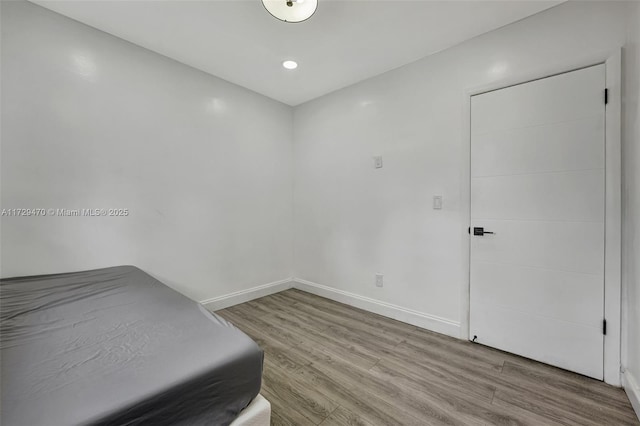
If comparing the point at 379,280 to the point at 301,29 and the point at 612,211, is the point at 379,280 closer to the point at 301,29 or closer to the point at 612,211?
the point at 612,211

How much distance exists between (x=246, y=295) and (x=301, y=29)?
287cm

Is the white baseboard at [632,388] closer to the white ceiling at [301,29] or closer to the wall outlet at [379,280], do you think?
the wall outlet at [379,280]

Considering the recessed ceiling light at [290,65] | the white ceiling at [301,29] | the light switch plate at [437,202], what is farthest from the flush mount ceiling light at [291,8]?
the light switch plate at [437,202]

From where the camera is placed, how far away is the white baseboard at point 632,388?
1474 mm

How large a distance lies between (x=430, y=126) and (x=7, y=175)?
3.38 metres

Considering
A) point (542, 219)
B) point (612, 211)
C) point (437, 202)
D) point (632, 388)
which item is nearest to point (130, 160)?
point (437, 202)

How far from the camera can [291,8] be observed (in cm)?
176

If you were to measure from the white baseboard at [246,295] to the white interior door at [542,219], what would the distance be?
234cm

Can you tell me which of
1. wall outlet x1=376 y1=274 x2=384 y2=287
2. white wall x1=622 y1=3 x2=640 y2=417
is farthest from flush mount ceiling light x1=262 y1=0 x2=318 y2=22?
wall outlet x1=376 y1=274 x2=384 y2=287

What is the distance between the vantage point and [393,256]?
280 centimetres

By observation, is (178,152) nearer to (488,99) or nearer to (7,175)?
(7,175)

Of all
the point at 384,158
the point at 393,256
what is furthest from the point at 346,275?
the point at 384,158

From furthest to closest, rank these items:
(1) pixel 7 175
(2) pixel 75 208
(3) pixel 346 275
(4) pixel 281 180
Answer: (4) pixel 281 180 < (3) pixel 346 275 < (2) pixel 75 208 < (1) pixel 7 175

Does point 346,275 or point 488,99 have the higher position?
point 488,99
